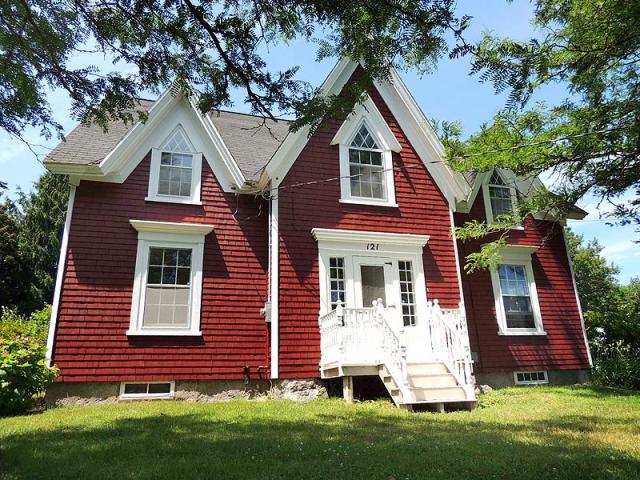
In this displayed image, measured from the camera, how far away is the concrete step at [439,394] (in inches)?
327

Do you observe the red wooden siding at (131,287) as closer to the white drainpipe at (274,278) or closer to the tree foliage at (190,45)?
the white drainpipe at (274,278)

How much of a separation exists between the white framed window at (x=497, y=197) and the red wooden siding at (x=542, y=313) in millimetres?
248

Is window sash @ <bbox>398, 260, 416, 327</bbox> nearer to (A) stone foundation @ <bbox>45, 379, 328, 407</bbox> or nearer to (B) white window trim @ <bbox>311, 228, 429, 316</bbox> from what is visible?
(B) white window trim @ <bbox>311, 228, 429, 316</bbox>

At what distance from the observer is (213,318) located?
34.1ft

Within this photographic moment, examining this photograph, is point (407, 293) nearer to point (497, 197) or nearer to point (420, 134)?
point (420, 134)

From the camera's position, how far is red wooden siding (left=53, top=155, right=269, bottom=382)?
9.52m

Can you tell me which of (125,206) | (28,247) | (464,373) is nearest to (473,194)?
(464,373)

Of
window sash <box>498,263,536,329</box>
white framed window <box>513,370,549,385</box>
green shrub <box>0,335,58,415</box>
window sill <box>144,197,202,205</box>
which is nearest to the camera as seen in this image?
green shrub <box>0,335,58,415</box>

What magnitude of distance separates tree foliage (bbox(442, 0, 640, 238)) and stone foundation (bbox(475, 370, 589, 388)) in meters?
4.53

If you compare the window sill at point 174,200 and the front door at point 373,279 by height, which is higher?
the window sill at point 174,200

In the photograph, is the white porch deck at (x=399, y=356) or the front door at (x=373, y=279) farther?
the front door at (x=373, y=279)

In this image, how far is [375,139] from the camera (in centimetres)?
1221

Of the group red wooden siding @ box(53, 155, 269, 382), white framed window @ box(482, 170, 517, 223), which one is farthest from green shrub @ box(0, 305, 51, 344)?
white framed window @ box(482, 170, 517, 223)

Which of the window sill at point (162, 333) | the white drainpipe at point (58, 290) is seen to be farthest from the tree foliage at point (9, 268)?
the window sill at point (162, 333)
